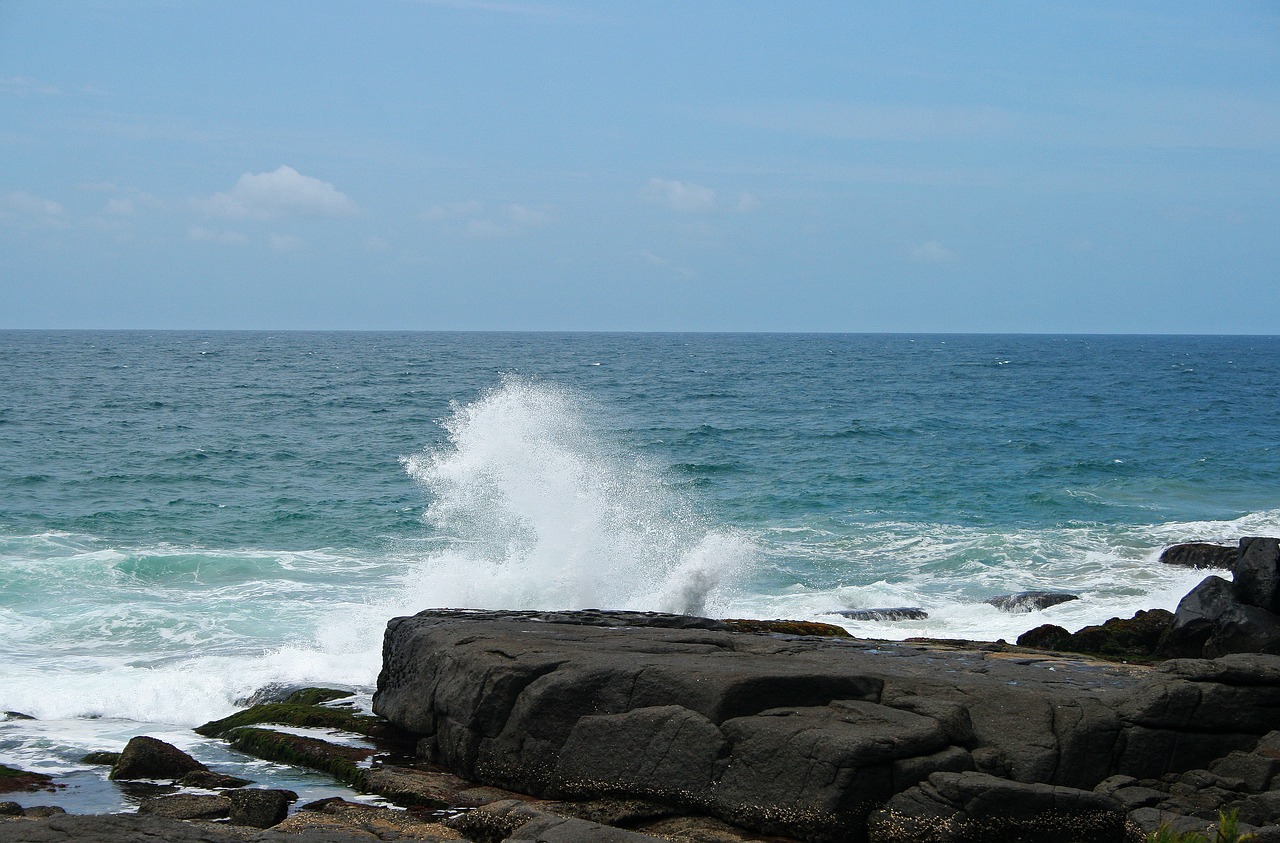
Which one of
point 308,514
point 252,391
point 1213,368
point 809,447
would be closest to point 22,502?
point 308,514

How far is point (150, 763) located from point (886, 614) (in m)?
9.11

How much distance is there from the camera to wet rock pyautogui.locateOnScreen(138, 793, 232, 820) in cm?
736

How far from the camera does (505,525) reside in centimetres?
1931

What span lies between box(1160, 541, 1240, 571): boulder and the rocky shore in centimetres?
919

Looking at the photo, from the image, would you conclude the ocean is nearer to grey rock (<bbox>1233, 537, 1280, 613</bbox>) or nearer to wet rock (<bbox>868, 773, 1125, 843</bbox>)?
grey rock (<bbox>1233, 537, 1280, 613</bbox>)

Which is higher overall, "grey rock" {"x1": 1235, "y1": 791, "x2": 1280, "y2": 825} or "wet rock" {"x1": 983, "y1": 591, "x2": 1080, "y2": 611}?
"grey rock" {"x1": 1235, "y1": 791, "x2": 1280, "y2": 825}

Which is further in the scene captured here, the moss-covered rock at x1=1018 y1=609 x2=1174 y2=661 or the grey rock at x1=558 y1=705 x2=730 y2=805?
the moss-covered rock at x1=1018 y1=609 x2=1174 y2=661

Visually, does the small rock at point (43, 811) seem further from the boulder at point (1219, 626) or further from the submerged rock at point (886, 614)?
the boulder at point (1219, 626)

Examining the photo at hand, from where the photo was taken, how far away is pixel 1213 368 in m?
76.7

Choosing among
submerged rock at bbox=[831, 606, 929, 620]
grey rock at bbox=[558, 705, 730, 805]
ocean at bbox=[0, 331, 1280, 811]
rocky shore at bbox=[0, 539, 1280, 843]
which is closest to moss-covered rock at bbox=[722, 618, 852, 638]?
rocky shore at bbox=[0, 539, 1280, 843]

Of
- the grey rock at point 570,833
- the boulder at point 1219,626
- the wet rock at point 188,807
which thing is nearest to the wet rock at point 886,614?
the boulder at point 1219,626

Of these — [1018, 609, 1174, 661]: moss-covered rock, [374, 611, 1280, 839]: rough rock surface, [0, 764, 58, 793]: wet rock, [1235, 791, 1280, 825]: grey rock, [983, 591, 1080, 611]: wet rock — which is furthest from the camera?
[983, 591, 1080, 611]: wet rock

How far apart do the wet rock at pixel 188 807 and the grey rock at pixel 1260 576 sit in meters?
10.3

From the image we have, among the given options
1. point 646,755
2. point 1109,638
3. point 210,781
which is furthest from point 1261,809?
point 210,781
